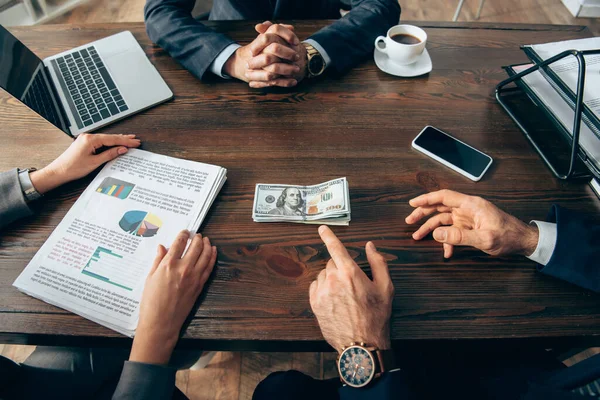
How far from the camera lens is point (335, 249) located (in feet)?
2.58

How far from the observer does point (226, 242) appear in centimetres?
83

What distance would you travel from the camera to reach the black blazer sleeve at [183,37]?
1.11 m

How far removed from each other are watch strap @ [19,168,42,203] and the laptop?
6.1 inches

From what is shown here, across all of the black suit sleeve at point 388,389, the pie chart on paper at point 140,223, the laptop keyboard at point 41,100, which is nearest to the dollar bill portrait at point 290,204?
the pie chart on paper at point 140,223

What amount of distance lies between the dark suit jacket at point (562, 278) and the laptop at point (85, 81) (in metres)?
0.88

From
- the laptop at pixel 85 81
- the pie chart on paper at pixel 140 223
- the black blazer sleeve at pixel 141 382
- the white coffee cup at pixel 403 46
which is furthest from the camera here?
the white coffee cup at pixel 403 46

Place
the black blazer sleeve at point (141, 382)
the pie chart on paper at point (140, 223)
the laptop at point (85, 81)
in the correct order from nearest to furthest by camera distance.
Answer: the black blazer sleeve at point (141, 382) → the pie chart on paper at point (140, 223) → the laptop at point (85, 81)

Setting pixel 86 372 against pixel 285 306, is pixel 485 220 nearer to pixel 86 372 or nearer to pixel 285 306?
pixel 285 306

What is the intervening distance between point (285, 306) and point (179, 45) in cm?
82

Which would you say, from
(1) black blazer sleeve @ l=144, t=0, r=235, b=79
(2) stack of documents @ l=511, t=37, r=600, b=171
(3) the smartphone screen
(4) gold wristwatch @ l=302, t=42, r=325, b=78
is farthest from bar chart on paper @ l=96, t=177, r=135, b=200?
(2) stack of documents @ l=511, t=37, r=600, b=171

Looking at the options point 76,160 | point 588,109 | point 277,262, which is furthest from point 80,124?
point 588,109

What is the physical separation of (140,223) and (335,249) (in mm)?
420

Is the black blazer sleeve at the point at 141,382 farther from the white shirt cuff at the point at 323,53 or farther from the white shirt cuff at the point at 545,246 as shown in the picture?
the white shirt cuff at the point at 323,53

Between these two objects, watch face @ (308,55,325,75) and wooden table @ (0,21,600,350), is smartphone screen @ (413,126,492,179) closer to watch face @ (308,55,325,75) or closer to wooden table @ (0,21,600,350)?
wooden table @ (0,21,600,350)
